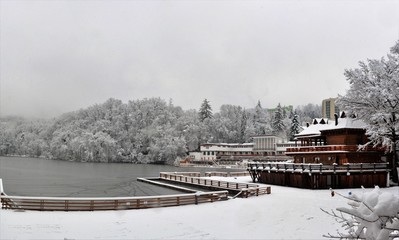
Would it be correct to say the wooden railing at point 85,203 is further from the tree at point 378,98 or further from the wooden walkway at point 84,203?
the tree at point 378,98

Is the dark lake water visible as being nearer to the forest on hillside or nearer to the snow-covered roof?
the snow-covered roof

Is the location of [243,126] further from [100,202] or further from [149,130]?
[100,202]

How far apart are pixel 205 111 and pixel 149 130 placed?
1040 inches

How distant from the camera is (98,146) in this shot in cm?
13475

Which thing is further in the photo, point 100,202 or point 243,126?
point 243,126

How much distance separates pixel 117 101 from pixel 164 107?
24.6 metres

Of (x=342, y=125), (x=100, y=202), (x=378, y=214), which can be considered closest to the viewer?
(x=378, y=214)

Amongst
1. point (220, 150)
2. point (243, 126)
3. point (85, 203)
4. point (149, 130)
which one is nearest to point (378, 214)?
point (85, 203)

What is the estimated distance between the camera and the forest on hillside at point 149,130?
135125 millimetres

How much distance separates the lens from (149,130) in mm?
141500

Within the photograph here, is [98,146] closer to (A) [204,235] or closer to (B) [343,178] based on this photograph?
(B) [343,178]

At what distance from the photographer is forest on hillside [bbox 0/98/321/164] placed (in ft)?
443

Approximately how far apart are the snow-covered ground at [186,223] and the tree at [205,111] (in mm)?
124539

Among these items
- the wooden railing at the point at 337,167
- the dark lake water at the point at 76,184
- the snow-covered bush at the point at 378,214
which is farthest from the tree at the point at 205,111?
the snow-covered bush at the point at 378,214
